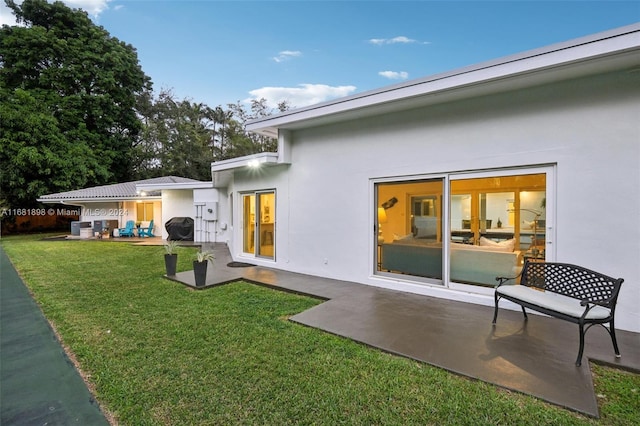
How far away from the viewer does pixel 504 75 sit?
433cm

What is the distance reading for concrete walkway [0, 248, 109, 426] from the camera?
8.43 ft

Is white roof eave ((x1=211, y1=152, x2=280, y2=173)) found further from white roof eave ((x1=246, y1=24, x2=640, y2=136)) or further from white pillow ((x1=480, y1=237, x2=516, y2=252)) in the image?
white pillow ((x1=480, y1=237, x2=516, y2=252))

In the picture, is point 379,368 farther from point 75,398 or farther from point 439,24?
point 439,24

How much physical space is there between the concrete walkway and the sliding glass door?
196 inches

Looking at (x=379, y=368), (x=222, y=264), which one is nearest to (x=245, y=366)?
(x=379, y=368)

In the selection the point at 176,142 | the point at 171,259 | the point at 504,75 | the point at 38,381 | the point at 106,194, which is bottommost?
the point at 38,381

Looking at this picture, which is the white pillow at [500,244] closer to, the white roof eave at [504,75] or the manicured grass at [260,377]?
the manicured grass at [260,377]

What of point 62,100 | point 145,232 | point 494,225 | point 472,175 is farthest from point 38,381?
point 62,100

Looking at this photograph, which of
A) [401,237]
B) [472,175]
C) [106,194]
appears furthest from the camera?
[106,194]

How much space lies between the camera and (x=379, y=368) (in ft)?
10.3

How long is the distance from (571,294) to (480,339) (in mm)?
1303

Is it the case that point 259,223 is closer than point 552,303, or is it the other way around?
point 552,303

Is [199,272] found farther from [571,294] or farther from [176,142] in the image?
[176,142]

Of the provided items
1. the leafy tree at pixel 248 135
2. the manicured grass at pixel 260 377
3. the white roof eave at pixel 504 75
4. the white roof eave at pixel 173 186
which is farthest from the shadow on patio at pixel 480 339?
the leafy tree at pixel 248 135
